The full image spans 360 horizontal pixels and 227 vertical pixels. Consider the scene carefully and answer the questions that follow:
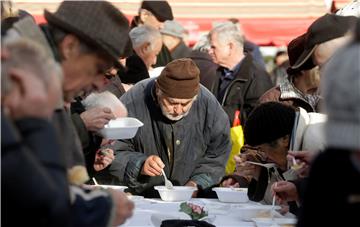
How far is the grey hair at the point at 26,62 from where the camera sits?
187 cm

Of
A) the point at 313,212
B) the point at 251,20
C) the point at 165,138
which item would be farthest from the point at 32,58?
the point at 251,20

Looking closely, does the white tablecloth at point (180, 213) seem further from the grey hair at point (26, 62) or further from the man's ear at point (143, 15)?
the man's ear at point (143, 15)

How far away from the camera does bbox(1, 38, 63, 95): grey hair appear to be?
6.15ft

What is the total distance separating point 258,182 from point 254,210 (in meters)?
0.28

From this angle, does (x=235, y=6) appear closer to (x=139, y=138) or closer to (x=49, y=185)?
(x=139, y=138)

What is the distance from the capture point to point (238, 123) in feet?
21.3

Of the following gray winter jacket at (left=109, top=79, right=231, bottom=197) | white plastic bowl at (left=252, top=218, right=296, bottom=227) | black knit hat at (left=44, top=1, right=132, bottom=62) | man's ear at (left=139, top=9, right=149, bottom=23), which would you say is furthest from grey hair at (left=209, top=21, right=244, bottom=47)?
black knit hat at (left=44, top=1, right=132, bottom=62)

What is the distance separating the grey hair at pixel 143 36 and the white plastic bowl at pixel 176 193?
2.01 metres

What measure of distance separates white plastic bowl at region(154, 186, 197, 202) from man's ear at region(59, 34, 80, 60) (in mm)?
2098

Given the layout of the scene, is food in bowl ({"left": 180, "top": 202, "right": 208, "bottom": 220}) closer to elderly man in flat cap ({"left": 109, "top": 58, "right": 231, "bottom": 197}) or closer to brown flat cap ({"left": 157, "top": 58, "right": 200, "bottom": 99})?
elderly man in flat cap ({"left": 109, "top": 58, "right": 231, "bottom": 197})

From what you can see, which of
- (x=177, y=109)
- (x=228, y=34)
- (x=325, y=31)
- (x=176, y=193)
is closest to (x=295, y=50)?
(x=325, y=31)

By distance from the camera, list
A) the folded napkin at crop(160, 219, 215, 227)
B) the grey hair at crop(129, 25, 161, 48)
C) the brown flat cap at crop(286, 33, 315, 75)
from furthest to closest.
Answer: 1. the grey hair at crop(129, 25, 161, 48)
2. the brown flat cap at crop(286, 33, 315, 75)
3. the folded napkin at crop(160, 219, 215, 227)

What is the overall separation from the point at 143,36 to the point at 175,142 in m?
1.63

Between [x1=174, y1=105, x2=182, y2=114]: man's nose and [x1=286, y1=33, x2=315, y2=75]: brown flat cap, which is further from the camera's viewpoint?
[x1=174, y1=105, x2=182, y2=114]: man's nose
